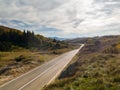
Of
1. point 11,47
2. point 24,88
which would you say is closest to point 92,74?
point 24,88

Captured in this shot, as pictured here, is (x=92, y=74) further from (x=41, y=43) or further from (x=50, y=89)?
(x=41, y=43)

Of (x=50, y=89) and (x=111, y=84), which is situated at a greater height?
(x=111, y=84)

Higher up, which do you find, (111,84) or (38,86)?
(111,84)

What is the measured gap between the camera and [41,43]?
12338 centimetres

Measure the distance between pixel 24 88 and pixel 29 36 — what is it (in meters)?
98.2

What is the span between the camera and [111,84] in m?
15.0

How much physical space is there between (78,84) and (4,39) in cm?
9994

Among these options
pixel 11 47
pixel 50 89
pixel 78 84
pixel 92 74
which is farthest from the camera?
pixel 11 47

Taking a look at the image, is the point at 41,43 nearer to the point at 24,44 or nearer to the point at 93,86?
the point at 24,44

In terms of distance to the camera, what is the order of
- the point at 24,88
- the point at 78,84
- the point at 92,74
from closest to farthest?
the point at 78,84 → the point at 92,74 → the point at 24,88

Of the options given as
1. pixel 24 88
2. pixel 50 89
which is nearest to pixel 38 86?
pixel 24 88

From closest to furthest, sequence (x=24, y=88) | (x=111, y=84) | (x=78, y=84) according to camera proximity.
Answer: (x=111, y=84) < (x=78, y=84) < (x=24, y=88)

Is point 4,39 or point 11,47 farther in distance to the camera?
point 4,39

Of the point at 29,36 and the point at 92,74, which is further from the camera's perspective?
the point at 29,36
